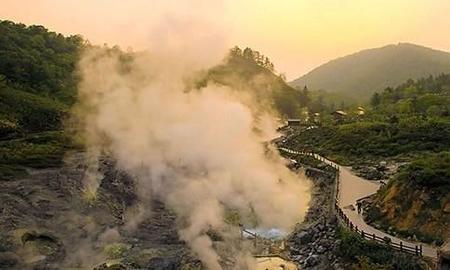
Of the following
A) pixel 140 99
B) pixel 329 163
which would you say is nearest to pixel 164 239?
pixel 140 99

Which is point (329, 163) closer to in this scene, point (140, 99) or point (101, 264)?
point (140, 99)

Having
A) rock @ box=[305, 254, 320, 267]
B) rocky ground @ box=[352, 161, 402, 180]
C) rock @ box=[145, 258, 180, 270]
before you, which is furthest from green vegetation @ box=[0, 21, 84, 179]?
rocky ground @ box=[352, 161, 402, 180]

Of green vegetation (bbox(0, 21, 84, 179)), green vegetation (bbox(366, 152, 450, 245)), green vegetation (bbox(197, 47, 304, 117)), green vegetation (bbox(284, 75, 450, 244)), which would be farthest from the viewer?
green vegetation (bbox(197, 47, 304, 117))

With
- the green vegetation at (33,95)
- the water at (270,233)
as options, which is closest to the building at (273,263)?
the water at (270,233)

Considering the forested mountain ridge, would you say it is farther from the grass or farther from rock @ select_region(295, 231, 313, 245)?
rock @ select_region(295, 231, 313, 245)

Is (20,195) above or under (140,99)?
under
